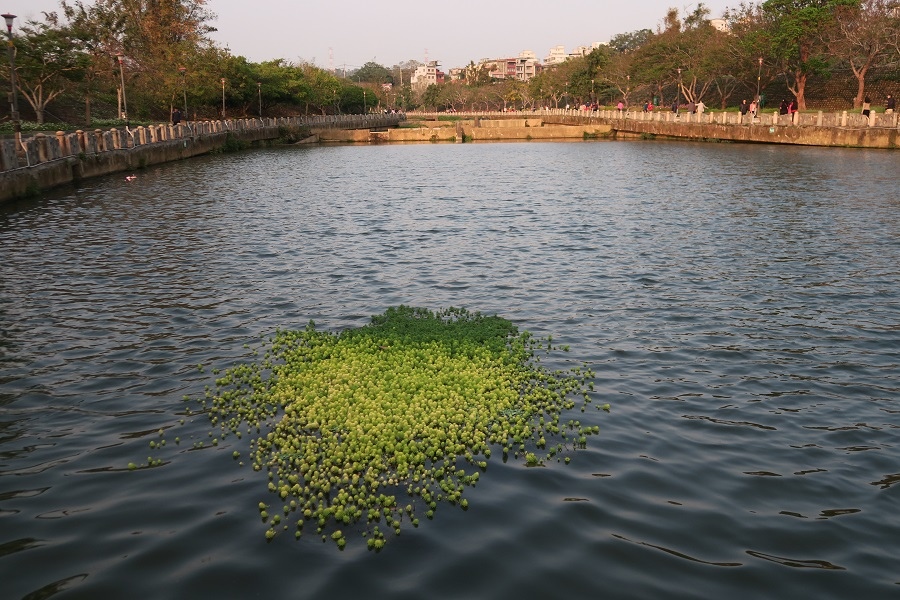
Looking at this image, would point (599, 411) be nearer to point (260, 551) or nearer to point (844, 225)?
point (260, 551)

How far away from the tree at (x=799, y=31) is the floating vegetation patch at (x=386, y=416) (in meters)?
61.4

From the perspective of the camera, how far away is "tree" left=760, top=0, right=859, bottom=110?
62750mm

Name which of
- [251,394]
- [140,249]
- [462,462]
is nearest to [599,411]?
[462,462]

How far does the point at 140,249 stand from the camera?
21.7 metres

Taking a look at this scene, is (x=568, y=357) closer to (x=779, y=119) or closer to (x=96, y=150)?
(x=96, y=150)

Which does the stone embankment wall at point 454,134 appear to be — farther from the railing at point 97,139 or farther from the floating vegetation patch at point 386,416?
the floating vegetation patch at point 386,416

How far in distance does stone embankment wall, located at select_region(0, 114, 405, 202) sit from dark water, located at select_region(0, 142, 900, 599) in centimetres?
192

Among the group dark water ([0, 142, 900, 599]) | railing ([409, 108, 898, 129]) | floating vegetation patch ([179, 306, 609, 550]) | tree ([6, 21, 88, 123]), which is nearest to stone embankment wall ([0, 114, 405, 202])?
dark water ([0, 142, 900, 599])

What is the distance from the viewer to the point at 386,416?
377 inches

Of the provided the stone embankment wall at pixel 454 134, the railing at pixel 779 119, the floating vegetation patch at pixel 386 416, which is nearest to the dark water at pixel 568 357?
the floating vegetation patch at pixel 386 416

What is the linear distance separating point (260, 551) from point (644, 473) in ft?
14.6

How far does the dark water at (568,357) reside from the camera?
7.25 metres

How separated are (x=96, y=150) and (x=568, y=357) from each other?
1335 inches

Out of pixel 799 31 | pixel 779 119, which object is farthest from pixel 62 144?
pixel 799 31
